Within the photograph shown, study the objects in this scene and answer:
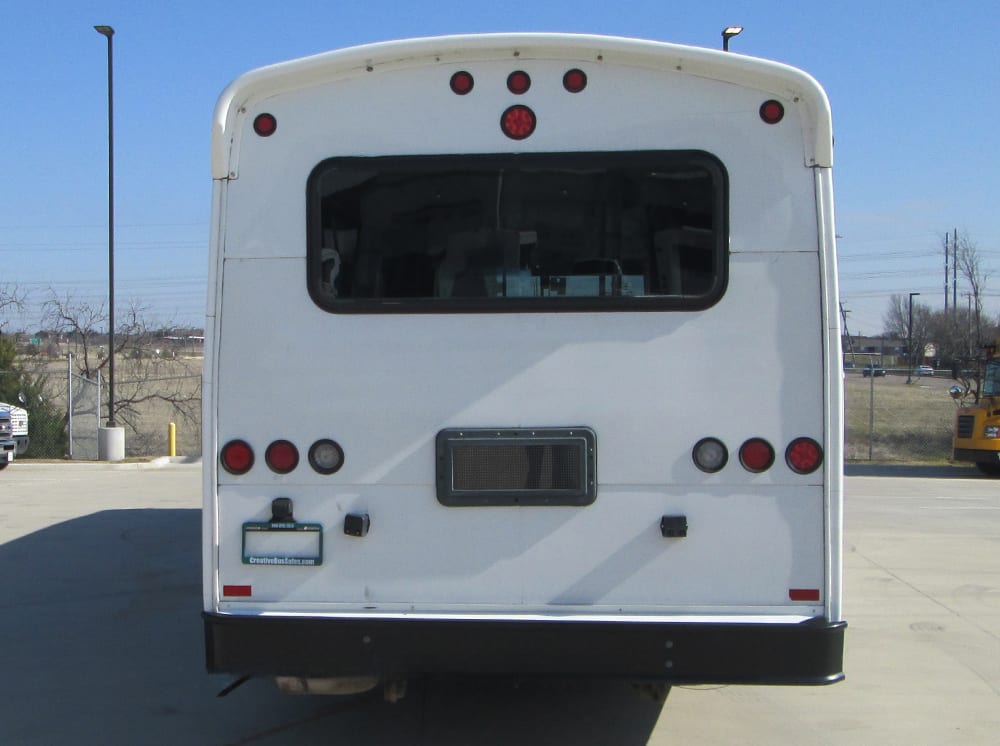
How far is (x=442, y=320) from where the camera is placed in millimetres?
4051

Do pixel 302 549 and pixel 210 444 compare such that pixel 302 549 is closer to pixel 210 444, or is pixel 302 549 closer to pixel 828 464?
pixel 210 444

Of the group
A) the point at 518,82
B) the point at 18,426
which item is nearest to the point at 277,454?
the point at 518,82

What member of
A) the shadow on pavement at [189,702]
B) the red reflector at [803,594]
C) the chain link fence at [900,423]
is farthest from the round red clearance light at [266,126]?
the chain link fence at [900,423]

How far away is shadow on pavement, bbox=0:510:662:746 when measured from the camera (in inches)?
198

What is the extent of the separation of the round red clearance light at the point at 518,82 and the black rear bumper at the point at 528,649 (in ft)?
6.89

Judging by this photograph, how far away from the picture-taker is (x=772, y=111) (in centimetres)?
402

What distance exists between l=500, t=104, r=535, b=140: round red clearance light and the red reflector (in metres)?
2.07

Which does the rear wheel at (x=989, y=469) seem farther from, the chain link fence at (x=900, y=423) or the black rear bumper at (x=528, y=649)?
the black rear bumper at (x=528, y=649)

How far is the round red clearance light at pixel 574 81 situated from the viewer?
4.09 m

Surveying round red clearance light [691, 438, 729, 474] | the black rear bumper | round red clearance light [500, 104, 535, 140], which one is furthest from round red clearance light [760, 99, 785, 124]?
the black rear bumper

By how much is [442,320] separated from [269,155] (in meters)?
0.98

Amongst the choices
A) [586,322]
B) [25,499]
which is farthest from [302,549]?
[25,499]

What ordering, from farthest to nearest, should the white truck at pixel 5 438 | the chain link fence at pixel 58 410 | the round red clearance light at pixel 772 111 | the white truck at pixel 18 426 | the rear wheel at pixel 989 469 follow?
the chain link fence at pixel 58 410
the rear wheel at pixel 989 469
the white truck at pixel 18 426
the white truck at pixel 5 438
the round red clearance light at pixel 772 111

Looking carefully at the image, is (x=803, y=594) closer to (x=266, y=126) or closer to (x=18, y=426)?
(x=266, y=126)
